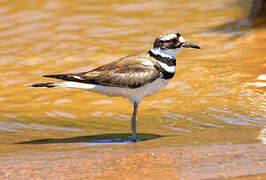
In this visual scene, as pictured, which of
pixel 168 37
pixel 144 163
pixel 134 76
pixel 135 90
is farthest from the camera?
pixel 168 37

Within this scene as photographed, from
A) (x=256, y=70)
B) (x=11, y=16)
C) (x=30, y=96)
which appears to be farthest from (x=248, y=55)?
(x=11, y=16)

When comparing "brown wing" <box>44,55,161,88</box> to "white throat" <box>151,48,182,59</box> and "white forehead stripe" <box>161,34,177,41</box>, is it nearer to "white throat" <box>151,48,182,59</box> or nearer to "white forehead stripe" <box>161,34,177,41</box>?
"white throat" <box>151,48,182,59</box>

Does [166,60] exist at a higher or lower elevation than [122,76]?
higher

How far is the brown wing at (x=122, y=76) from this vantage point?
752 centimetres

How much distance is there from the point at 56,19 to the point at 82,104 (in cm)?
656

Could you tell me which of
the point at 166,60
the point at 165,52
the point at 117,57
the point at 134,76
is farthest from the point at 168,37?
the point at 117,57

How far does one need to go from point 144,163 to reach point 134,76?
5.34 ft

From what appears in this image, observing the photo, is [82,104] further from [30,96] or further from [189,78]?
[189,78]

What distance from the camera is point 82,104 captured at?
10.1 metres

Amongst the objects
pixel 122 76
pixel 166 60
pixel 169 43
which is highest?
pixel 169 43

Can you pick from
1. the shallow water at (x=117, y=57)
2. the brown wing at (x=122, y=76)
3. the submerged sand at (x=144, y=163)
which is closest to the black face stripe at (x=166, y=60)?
the brown wing at (x=122, y=76)

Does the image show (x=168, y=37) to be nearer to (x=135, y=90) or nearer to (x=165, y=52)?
(x=165, y=52)

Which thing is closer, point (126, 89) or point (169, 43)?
point (126, 89)

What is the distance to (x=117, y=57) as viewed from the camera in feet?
41.4
